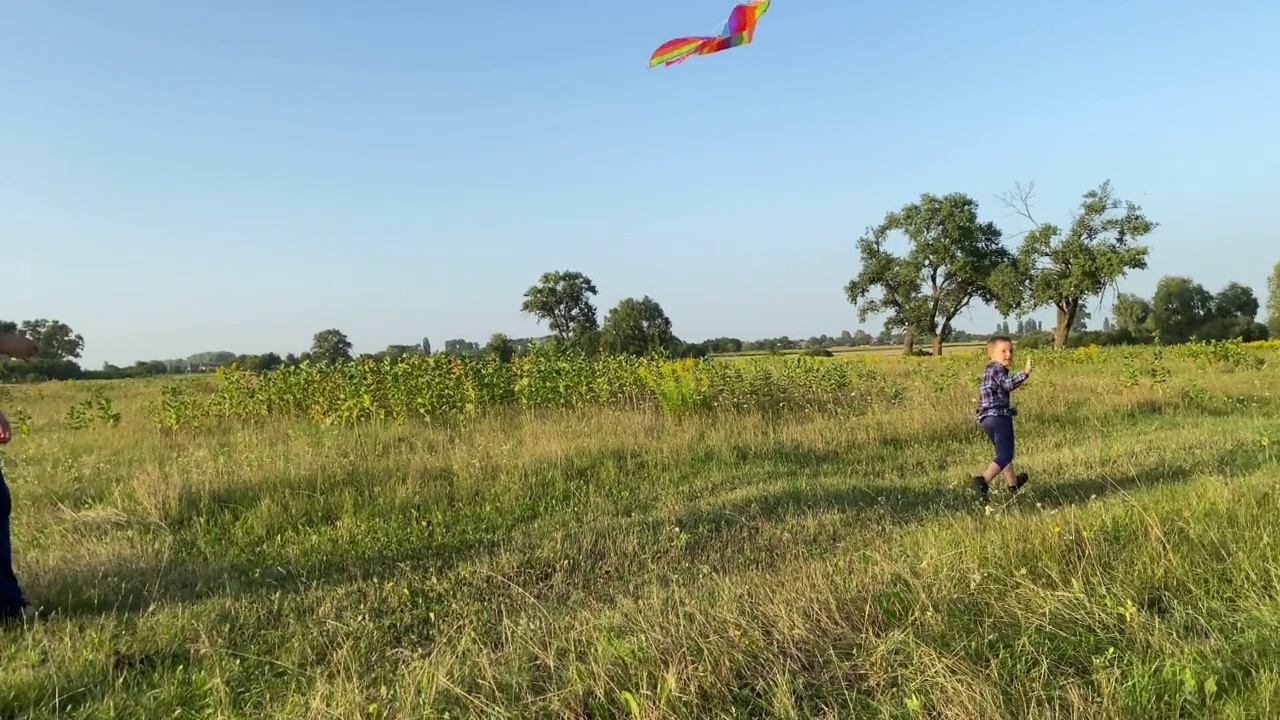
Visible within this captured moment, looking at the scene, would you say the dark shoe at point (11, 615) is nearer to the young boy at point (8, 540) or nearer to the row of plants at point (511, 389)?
the young boy at point (8, 540)

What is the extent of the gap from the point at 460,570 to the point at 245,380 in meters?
10.7

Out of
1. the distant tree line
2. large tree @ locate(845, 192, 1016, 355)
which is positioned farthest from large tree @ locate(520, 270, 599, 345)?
large tree @ locate(845, 192, 1016, 355)

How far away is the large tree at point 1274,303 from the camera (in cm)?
5222

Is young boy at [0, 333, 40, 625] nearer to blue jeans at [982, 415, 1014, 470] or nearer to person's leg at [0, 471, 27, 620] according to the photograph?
person's leg at [0, 471, 27, 620]

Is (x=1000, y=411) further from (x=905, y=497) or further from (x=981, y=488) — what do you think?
(x=905, y=497)

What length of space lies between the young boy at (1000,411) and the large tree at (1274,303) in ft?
199

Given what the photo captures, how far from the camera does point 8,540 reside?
3912 mm

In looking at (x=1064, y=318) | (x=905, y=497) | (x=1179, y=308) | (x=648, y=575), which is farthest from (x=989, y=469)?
(x=1179, y=308)

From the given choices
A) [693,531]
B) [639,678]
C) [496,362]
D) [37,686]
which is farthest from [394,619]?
[496,362]

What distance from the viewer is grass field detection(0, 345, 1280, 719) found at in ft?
9.16

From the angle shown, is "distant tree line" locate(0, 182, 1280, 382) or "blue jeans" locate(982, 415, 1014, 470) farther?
"distant tree line" locate(0, 182, 1280, 382)

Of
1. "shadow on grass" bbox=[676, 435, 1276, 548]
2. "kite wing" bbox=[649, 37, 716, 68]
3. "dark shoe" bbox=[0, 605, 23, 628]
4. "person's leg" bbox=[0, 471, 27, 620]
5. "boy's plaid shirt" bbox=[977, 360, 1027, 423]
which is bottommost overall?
"shadow on grass" bbox=[676, 435, 1276, 548]

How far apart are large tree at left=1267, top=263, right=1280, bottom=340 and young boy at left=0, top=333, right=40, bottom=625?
6776 centimetres

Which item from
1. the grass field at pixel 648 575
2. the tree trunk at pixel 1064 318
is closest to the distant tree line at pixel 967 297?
the tree trunk at pixel 1064 318
